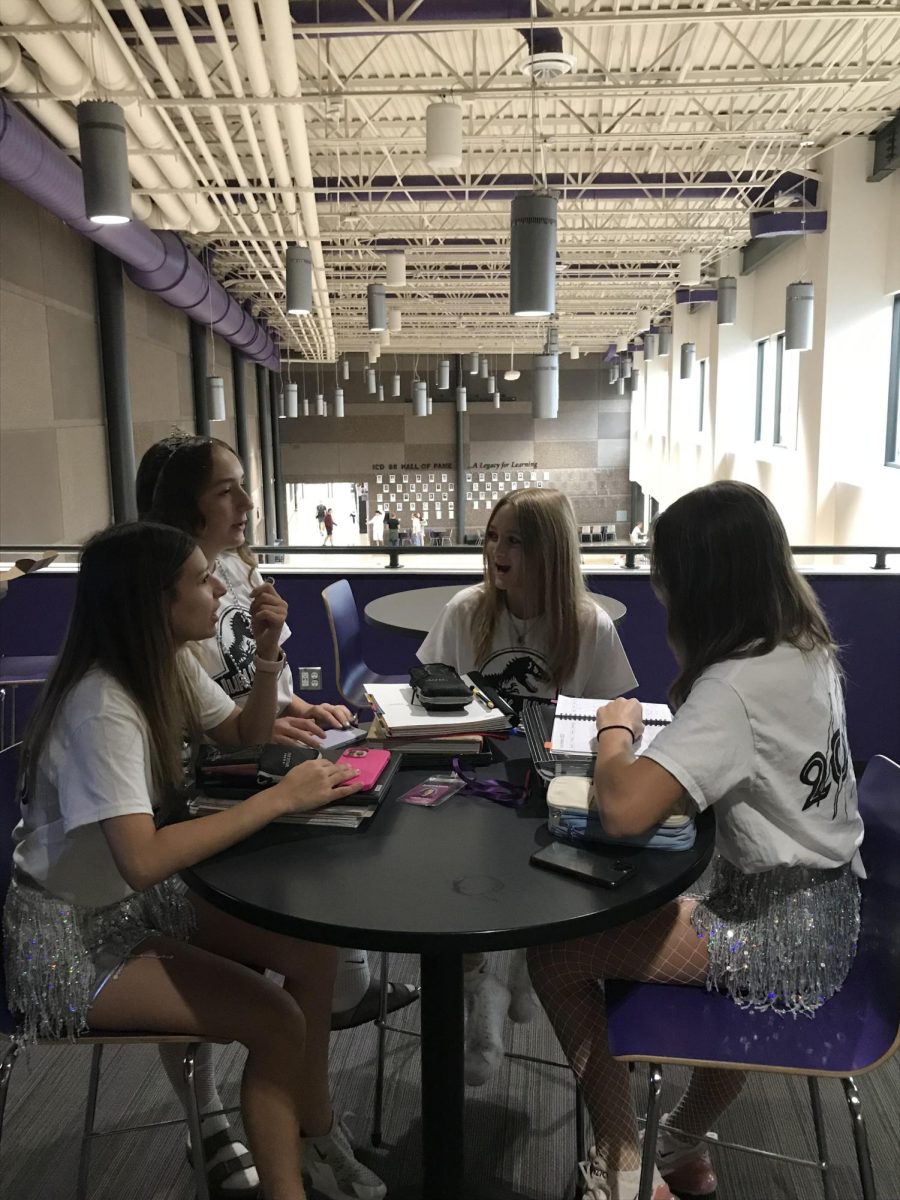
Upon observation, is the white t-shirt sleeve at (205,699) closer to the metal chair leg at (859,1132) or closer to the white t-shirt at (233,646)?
the white t-shirt at (233,646)

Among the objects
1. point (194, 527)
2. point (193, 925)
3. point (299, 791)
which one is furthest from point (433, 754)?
point (194, 527)

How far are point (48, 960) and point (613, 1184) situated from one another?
3.16 ft

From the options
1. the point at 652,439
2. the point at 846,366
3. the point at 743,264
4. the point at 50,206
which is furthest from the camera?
the point at 652,439

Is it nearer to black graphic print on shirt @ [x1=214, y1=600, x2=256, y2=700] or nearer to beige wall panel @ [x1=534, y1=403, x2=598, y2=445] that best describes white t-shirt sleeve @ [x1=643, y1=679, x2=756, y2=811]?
black graphic print on shirt @ [x1=214, y1=600, x2=256, y2=700]

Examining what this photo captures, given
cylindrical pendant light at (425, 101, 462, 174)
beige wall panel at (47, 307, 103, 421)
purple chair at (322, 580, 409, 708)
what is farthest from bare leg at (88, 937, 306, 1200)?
beige wall panel at (47, 307, 103, 421)

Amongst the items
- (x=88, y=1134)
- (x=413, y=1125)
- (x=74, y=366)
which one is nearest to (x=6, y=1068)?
(x=88, y=1134)

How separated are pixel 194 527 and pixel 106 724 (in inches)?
36.5

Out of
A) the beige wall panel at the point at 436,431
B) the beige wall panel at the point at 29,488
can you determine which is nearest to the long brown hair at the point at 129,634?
the beige wall panel at the point at 29,488

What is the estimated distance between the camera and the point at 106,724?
1354mm

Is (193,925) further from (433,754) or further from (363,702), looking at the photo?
(363,702)

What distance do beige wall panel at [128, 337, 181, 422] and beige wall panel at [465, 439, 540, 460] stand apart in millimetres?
11851

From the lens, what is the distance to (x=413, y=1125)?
1.94m

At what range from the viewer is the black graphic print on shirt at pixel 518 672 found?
2.31m

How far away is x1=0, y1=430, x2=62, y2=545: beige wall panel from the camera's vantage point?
6.22 meters
